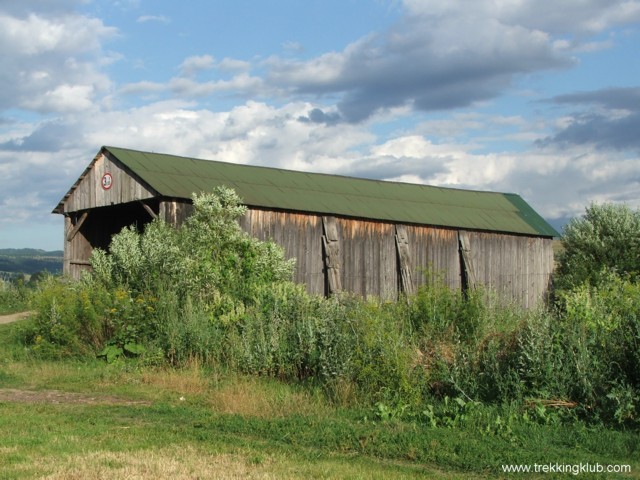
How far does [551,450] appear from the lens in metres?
8.37

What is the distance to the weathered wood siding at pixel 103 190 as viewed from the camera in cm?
2367

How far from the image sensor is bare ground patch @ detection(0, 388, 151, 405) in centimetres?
1166

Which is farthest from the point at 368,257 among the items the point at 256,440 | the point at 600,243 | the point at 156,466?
the point at 156,466

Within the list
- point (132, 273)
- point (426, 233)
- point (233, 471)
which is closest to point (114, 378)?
point (132, 273)

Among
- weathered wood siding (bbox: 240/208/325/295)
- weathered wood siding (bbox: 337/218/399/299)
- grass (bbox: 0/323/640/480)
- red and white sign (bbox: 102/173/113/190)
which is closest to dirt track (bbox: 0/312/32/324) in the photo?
red and white sign (bbox: 102/173/113/190)

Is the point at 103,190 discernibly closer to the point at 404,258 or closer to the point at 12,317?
the point at 12,317

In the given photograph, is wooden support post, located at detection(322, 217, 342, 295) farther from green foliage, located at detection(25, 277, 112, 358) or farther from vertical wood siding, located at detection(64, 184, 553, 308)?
green foliage, located at detection(25, 277, 112, 358)

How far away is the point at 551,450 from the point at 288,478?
9.87ft

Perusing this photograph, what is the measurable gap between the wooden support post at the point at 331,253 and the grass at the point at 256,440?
13246 mm

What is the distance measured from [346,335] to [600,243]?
2325 centimetres

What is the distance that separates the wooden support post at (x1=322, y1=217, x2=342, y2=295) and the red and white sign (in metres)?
6.91

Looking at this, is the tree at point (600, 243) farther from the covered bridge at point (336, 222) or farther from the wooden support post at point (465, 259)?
the wooden support post at point (465, 259)

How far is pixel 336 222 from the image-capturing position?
85.8 feet

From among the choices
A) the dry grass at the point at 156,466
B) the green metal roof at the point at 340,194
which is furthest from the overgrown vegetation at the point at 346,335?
the green metal roof at the point at 340,194
